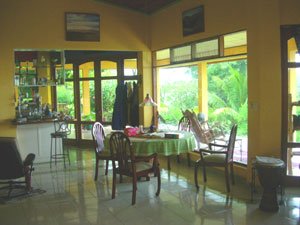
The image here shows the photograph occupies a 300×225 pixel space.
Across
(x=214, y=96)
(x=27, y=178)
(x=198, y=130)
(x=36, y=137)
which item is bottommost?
(x=27, y=178)

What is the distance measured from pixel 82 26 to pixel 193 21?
8.08 ft

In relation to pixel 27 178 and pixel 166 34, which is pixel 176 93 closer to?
pixel 166 34

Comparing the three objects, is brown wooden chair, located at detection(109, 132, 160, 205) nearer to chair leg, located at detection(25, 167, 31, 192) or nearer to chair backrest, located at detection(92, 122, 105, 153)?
chair backrest, located at detection(92, 122, 105, 153)

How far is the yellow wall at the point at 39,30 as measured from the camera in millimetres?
6539

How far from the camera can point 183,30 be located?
6547mm

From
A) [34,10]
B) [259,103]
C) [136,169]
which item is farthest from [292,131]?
[34,10]

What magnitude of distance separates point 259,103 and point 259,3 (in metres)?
1.48

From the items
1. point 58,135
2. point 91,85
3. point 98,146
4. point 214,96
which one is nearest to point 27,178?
point 98,146

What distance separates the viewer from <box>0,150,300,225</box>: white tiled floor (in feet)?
12.6

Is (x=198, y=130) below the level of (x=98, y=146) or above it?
above

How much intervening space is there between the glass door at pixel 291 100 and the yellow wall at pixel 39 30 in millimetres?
3770

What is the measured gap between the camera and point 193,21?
6215mm

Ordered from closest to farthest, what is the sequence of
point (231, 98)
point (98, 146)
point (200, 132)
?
point (98, 146) → point (200, 132) → point (231, 98)

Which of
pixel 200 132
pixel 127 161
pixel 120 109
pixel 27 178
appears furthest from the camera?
pixel 120 109
